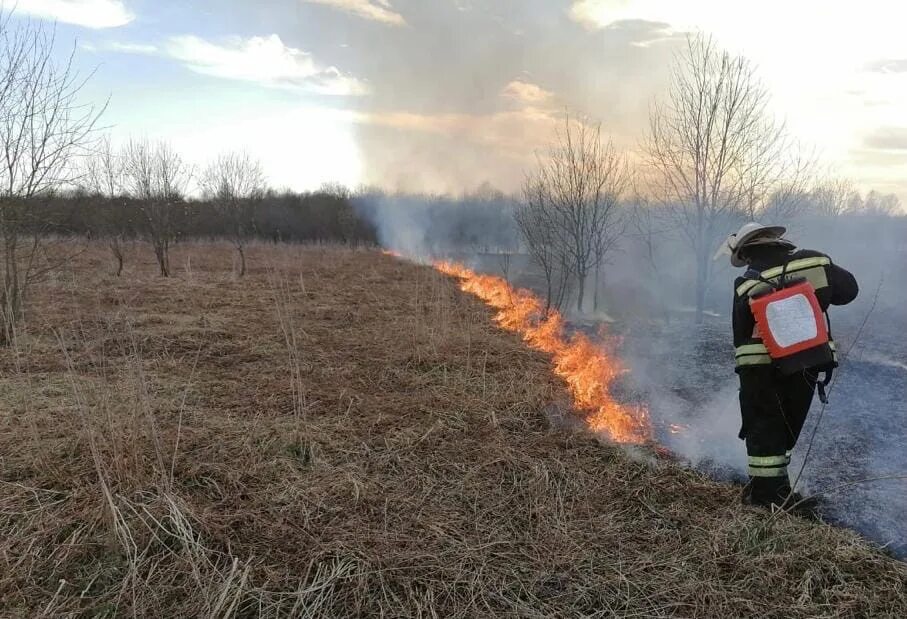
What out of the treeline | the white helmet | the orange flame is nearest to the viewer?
the white helmet

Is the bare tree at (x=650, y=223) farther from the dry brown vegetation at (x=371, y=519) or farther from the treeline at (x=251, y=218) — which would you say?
the treeline at (x=251, y=218)

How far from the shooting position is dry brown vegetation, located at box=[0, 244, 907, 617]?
2.44 meters

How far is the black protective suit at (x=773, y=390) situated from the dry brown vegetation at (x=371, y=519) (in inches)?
12.0

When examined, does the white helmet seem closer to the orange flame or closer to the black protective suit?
the black protective suit

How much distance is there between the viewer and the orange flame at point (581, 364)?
4.88m

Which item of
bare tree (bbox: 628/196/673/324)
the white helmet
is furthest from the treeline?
bare tree (bbox: 628/196/673/324)

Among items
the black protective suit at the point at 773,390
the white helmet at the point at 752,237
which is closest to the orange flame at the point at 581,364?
the black protective suit at the point at 773,390

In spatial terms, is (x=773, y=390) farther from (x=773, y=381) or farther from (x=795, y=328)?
(x=795, y=328)

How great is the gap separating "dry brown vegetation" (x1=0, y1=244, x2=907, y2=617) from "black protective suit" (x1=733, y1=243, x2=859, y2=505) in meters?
0.30

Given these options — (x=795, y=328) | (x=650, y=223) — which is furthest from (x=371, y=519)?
(x=650, y=223)

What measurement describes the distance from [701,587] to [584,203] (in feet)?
31.6

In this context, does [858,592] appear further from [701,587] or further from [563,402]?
[563,402]

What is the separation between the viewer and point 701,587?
8.14 feet

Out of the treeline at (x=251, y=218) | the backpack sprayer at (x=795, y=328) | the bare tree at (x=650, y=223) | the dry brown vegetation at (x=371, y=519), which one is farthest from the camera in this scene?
the treeline at (x=251, y=218)
